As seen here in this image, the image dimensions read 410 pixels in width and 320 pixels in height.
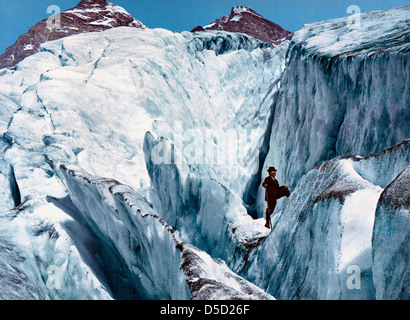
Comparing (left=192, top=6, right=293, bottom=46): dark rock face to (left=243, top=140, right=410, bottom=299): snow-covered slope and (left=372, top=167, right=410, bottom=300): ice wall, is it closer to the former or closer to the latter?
(left=243, top=140, right=410, bottom=299): snow-covered slope

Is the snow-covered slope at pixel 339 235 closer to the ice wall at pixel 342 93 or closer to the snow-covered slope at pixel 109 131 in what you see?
the snow-covered slope at pixel 109 131

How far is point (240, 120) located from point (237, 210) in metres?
2.75

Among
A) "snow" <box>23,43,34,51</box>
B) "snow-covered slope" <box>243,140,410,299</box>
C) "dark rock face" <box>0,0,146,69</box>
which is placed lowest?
"snow-covered slope" <box>243,140,410,299</box>

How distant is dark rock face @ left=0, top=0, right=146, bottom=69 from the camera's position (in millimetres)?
9586

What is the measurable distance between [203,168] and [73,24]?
280 inches

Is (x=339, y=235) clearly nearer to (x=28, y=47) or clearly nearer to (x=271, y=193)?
(x=271, y=193)

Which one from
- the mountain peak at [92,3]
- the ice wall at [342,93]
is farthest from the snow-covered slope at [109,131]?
the mountain peak at [92,3]

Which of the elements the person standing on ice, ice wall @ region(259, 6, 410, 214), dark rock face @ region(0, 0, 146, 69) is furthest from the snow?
the person standing on ice

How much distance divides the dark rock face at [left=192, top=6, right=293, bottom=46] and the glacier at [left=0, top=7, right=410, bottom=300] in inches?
133

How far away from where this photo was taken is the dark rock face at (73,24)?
959cm

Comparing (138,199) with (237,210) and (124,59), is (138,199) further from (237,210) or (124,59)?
(124,59)

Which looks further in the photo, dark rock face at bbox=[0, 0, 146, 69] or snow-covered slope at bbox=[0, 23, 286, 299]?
dark rock face at bbox=[0, 0, 146, 69]

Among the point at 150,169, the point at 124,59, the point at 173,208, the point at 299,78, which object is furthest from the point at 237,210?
the point at 124,59

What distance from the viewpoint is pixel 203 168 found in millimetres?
5051
